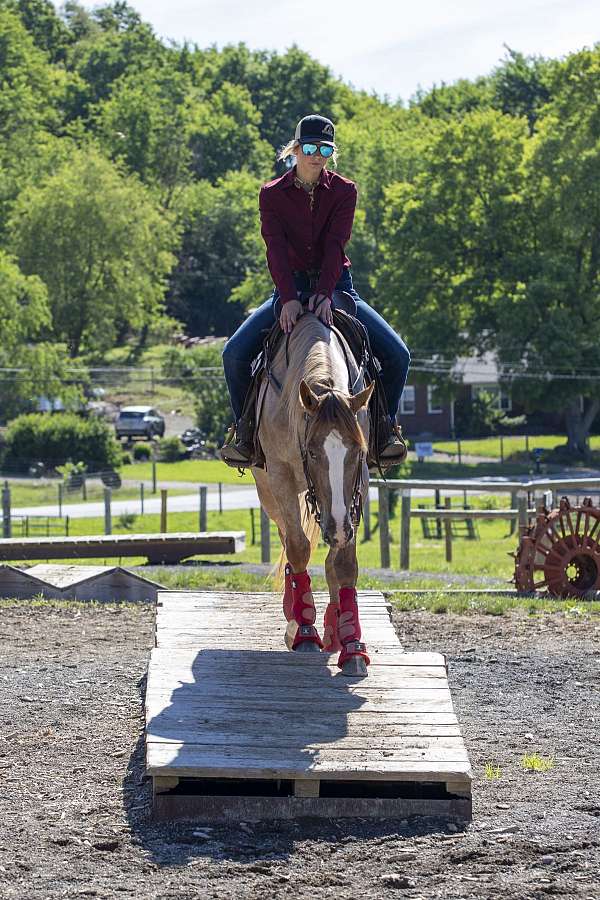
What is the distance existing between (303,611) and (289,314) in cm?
204

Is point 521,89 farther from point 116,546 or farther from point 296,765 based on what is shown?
point 296,765

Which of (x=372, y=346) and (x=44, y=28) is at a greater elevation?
(x=44, y=28)

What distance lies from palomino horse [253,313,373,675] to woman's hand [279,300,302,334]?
7 cm

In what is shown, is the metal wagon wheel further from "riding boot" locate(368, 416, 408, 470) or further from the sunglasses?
the sunglasses

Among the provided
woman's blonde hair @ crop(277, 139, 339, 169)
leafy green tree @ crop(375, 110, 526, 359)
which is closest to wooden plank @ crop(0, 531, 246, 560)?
woman's blonde hair @ crop(277, 139, 339, 169)

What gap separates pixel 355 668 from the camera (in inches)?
334

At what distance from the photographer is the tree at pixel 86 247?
85.4m

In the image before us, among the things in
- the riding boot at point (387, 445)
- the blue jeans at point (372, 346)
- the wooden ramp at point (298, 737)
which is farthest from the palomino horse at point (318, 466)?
the blue jeans at point (372, 346)

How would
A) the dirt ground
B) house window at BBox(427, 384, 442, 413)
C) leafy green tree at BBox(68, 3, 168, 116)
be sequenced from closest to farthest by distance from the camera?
the dirt ground, house window at BBox(427, 384, 442, 413), leafy green tree at BBox(68, 3, 168, 116)

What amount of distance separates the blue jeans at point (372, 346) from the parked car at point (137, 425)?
61306 mm

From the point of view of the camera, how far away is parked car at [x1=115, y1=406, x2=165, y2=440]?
235 ft

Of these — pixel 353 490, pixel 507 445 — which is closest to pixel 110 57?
pixel 507 445

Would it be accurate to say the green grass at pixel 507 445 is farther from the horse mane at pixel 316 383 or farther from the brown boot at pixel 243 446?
the horse mane at pixel 316 383

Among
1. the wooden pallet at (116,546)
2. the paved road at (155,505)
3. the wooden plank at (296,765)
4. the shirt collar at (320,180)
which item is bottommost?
the paved road at (155,505)
